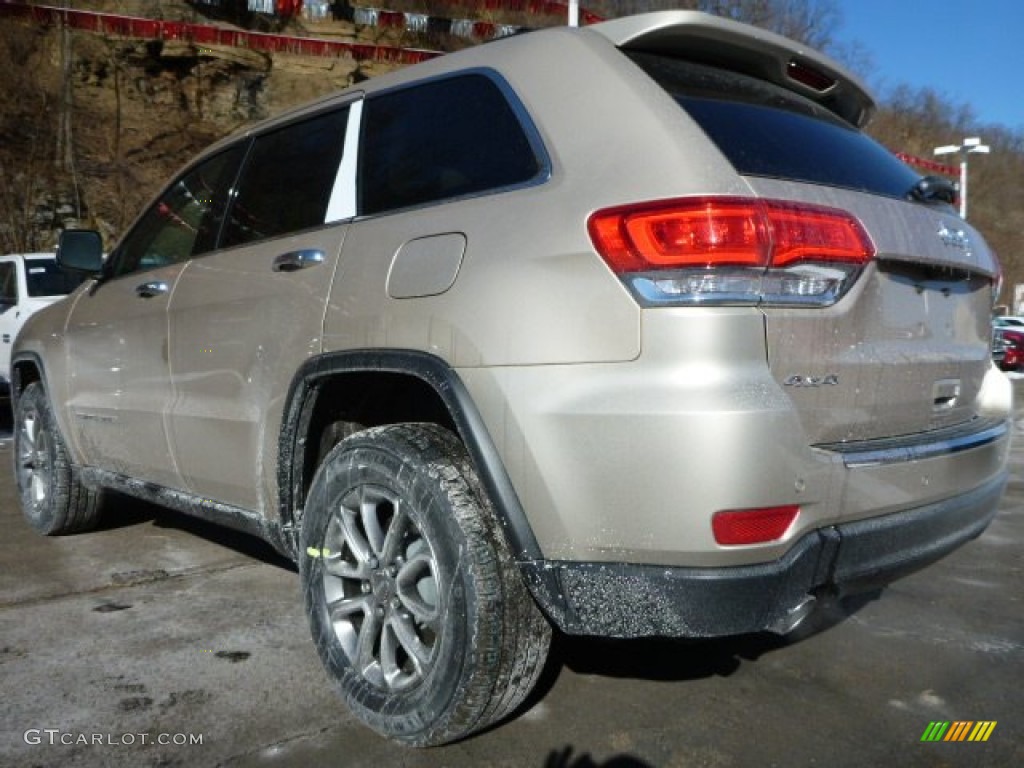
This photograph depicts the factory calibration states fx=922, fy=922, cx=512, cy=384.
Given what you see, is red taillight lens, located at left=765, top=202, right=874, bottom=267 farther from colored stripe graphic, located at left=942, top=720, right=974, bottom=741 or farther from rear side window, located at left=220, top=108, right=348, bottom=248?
rear side window, located at left=220, top=108, right=348, bottom=248

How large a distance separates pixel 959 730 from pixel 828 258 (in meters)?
1.44

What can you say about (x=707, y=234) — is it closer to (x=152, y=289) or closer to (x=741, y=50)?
(x=741, y=50)

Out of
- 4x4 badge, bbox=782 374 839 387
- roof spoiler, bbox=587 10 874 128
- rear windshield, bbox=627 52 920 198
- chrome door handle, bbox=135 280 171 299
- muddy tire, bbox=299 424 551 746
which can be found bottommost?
muddy tire, bbox=299 424 551 746

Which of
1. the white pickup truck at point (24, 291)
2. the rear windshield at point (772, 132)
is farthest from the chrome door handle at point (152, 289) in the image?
the white pickup truck at point (24, 291)

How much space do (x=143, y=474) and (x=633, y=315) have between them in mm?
2595

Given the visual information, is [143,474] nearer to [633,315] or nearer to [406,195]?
[406,195]

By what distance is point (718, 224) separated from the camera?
6.66ft

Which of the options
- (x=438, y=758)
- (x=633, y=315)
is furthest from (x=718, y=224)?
(x=438, y=758)

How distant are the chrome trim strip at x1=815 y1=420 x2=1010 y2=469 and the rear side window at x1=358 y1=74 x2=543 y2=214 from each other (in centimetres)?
103

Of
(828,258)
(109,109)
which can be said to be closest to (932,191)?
(828,258)

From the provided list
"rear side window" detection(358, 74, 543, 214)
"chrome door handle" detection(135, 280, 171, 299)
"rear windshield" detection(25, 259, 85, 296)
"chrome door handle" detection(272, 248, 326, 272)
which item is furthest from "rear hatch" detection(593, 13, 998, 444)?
"rear windshield" detection(25, 259, 85, 296)

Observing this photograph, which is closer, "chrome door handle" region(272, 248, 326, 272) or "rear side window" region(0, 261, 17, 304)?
"chrome door handle" region(272, 248, 326, 272)

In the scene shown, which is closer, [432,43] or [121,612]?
[121,612]

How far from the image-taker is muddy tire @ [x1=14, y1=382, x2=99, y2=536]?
4551mm
